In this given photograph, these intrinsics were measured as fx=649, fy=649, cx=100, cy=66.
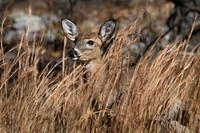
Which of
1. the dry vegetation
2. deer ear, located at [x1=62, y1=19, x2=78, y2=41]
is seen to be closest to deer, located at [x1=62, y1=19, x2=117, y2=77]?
deer ear, located at [x1=62, y1=19, x2=78, y2=41]

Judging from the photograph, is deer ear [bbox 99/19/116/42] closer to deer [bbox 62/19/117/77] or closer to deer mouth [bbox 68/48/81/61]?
deer [bbox 62/19/117/77]

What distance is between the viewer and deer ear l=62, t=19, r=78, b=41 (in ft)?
26.2

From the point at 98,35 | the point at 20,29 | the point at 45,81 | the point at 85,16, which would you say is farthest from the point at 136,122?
the point at 85,16

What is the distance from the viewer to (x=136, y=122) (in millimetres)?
5891

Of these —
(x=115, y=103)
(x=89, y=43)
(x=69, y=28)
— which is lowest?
(x=115, y=103)

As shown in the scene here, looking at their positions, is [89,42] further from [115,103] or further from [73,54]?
[115,103]

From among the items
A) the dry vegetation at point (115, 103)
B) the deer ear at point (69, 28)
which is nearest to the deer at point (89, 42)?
the deer ear at point (69, 28)

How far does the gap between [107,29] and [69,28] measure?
526 millimetres

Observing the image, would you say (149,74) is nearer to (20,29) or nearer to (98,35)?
(98,35)

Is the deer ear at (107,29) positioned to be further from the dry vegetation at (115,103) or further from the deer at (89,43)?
the dry vegetation at (115,103)

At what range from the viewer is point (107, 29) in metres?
7.80

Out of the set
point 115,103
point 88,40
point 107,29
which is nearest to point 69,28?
point 88,40

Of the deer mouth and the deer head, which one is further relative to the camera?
the deer head

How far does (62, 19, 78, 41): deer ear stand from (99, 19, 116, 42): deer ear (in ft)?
1.19
